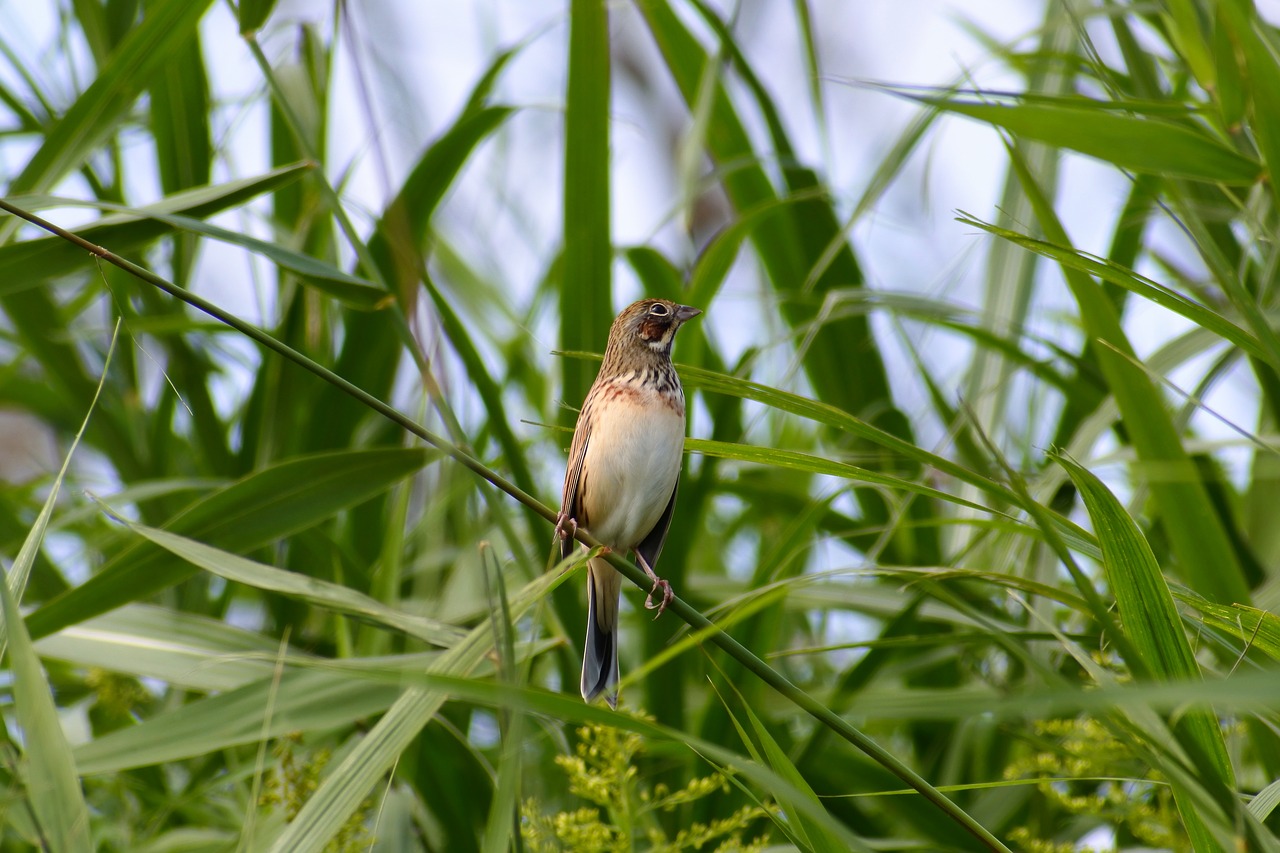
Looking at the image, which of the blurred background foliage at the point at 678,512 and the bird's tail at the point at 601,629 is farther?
the bird's tail at the point at 601,629

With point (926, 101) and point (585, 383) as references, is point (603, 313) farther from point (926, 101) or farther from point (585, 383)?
point (926, 101)

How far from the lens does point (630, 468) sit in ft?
10.7

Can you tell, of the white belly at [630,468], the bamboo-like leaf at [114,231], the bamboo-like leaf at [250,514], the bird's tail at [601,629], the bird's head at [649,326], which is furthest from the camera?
the bird's head at [649,326]

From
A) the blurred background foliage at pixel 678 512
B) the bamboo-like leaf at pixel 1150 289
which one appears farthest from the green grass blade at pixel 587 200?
the bamboo-like leaf at pixel 1150 289

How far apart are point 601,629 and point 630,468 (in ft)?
1.54

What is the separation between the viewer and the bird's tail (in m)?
2.90

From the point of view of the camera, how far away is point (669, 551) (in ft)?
10.5

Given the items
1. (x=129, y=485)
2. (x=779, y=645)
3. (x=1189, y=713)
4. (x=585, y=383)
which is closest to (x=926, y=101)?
(x=1189, y=713)

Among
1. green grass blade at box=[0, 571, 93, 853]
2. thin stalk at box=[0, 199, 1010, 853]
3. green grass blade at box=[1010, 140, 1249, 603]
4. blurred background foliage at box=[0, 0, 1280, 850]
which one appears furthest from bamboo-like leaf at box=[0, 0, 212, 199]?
green grass blade at box=[1010, 140, 1249, 603]

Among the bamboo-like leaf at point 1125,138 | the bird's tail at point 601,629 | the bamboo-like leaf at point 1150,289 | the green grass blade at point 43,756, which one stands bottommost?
the bird's tail at point 601,629

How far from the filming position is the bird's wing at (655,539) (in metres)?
3.27

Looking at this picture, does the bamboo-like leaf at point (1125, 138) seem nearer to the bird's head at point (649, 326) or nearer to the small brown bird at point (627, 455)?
the small brown bird at point (627, 455)

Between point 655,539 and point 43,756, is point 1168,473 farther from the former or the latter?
point 43,756

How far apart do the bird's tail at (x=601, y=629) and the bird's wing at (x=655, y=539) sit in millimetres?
258
